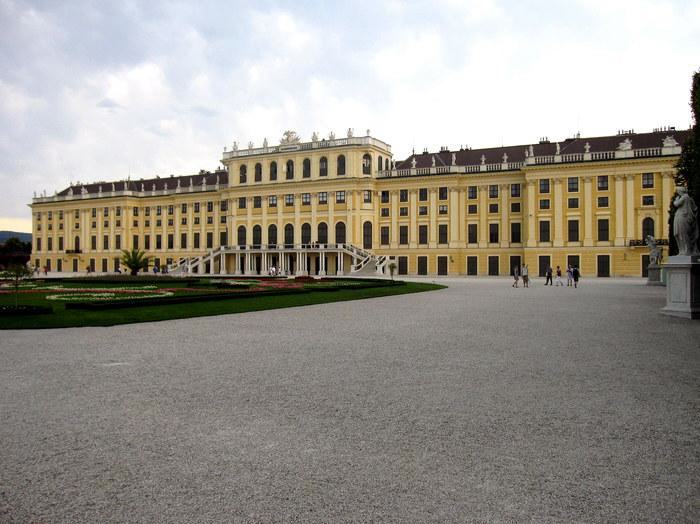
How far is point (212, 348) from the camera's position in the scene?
472 inches

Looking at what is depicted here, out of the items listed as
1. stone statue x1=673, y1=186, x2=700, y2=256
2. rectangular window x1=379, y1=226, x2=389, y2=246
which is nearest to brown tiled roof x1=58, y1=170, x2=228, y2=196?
rectangular window x1=379, y1=226, x2=389, y2=246

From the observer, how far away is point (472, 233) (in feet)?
239

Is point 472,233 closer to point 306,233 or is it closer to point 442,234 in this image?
point 442,234

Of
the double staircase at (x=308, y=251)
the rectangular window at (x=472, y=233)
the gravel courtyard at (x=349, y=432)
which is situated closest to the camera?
the gravel courtyard at (x=349, y=432)

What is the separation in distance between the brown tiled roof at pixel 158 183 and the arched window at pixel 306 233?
1926cm

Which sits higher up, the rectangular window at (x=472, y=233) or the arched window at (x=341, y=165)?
the arched window at (x=341, y=165)

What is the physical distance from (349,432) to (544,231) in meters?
65.4

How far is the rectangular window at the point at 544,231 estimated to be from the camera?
67.3 metres

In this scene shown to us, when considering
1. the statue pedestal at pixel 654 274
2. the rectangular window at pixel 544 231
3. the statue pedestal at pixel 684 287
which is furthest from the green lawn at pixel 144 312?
the rectangular window at pixel 544 231

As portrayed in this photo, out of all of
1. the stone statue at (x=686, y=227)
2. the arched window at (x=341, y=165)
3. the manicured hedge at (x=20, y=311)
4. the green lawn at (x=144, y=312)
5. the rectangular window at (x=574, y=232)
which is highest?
the arched window at (x=341, y=165)

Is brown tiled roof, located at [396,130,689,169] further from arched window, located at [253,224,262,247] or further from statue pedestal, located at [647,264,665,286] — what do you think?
statue pedestal, located at [647,264,665,286]

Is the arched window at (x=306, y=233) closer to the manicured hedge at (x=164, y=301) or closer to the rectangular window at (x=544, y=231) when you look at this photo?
the rectangular window at (x=544, y=231)

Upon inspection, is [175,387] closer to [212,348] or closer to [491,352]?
[212,348]

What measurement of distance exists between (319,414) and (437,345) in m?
5.92
